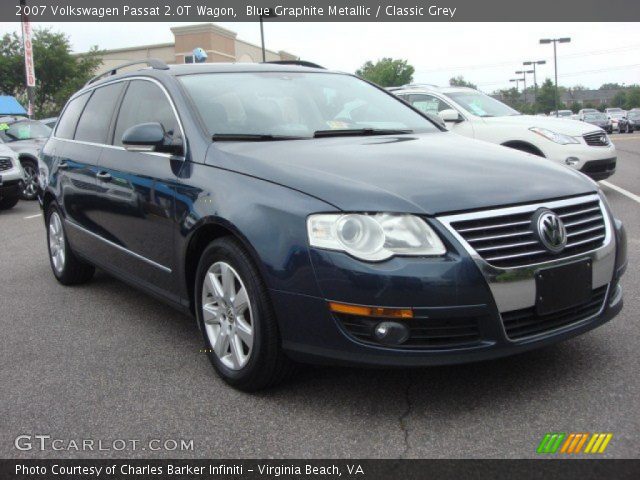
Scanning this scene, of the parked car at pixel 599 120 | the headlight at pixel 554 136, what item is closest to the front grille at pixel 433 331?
the headlight at pixel 554 136

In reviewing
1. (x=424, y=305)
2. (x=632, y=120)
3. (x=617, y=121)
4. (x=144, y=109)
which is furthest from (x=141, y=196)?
(x=617, y=121)

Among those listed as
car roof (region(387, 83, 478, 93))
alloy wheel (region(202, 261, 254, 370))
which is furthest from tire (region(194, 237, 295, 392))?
car roof (region(387, 83, 478, 93))

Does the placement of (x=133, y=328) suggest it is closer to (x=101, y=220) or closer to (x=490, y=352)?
(x=101, y=220)

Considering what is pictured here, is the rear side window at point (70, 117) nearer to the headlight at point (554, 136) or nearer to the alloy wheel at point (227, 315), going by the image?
the alloy wheel at point (227, 315)

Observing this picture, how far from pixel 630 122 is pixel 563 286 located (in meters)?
48.8

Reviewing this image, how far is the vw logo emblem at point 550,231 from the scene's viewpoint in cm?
291

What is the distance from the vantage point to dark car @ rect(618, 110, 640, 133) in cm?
4675

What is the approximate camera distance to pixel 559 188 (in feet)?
10.5

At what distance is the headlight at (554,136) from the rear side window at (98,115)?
5.98 metres

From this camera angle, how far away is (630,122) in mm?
46719

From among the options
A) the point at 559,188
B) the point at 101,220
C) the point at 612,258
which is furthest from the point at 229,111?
the point at 612,258

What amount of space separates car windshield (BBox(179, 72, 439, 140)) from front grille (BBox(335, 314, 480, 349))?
1371 mm

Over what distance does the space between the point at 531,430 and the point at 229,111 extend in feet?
7.63
